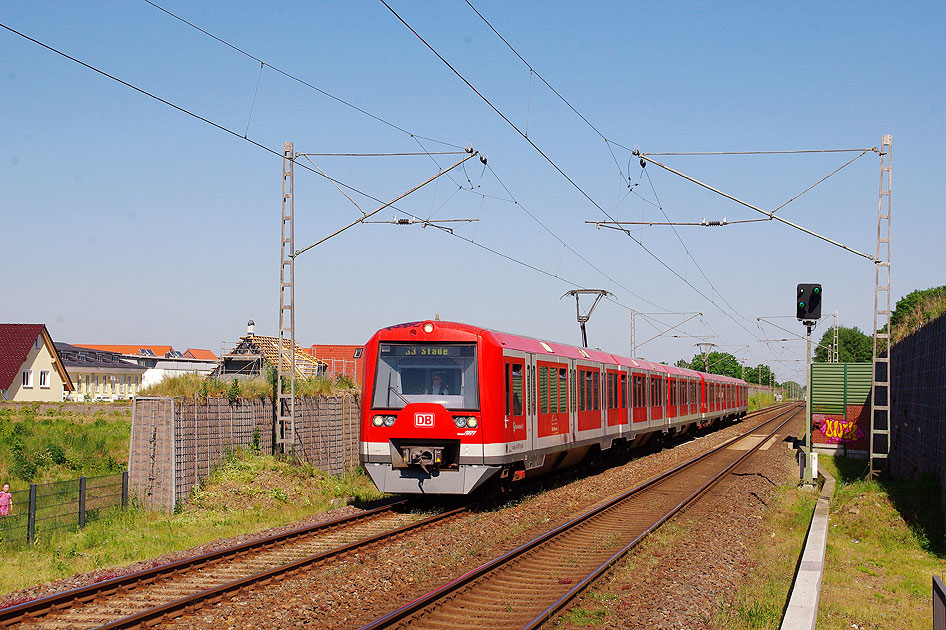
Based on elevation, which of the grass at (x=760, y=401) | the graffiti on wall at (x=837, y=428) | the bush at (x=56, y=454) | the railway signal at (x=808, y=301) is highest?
the railway signal at (x=808, y=301)

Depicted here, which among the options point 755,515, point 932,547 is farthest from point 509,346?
point 932,547

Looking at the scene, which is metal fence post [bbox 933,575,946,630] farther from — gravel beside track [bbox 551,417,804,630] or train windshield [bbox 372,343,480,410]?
train windshield [bbox 372,343,480,410]

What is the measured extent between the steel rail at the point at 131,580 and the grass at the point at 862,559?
20.1 ft

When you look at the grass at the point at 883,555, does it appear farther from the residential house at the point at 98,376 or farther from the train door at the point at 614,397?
the residential house at the point at 98,376

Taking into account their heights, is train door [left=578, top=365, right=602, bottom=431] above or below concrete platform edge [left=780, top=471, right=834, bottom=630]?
above

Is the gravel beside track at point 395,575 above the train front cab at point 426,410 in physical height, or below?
below

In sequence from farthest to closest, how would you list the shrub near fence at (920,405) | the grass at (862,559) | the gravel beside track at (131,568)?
the shrub near fence at (920,405)
the gravel beside track at (131,568)
the grass at (862,559)

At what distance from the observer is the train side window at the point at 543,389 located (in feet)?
59.9

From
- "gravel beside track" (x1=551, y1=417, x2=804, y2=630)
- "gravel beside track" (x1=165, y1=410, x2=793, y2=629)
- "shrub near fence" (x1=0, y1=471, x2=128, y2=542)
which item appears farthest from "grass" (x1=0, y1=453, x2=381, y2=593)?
"gravel beside track" (x1=551, y1=417, x2=804, y2=630)

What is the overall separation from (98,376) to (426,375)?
224ft

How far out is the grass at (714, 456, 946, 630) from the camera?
30.9ft

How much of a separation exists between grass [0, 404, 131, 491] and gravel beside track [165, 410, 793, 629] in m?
14.0

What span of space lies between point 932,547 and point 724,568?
11.0ft

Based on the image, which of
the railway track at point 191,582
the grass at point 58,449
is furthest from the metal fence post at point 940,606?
the grass at point 58,449
